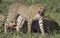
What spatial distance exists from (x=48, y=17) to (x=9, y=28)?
1.76 metres

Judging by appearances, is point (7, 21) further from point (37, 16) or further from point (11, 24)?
point (37, 16)

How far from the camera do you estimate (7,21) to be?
11.1 metres

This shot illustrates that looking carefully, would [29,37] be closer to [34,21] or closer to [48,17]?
[34,21]

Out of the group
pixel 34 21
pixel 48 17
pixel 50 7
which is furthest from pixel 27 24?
pixel 50 7

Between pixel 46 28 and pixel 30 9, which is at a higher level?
pixel 30 9

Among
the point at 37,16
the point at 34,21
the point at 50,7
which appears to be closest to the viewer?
the point at 37,16

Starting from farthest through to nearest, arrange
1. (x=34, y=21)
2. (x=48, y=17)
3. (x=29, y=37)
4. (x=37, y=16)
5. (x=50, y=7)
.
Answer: (x=50, y=7) → (x=48, y=17) → (x=34, y=21) → (x=37, y=16) → (x=29, y=37)

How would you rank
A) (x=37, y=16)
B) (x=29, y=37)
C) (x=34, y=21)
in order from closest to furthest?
(x=29, y=37)
(x=37, y=16)
(x=34, y=21)

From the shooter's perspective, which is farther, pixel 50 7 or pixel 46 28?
pixel 50 7

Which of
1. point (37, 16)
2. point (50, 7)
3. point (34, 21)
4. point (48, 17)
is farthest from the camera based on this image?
point (50, 7)

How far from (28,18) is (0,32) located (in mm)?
1104

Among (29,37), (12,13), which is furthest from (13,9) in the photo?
(29,37)

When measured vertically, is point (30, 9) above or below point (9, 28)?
above

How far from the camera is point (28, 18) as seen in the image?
1072 cm
